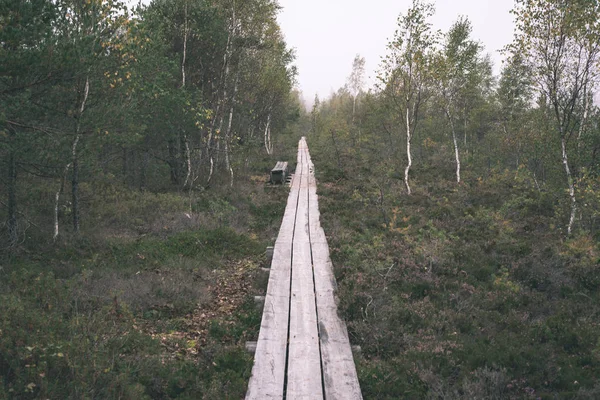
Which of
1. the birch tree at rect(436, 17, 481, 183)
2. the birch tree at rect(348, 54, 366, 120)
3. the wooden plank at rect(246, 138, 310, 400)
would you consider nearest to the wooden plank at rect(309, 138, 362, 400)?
the wooden plank at rect(246, 138, 310, 400)

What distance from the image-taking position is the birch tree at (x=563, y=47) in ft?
43.5

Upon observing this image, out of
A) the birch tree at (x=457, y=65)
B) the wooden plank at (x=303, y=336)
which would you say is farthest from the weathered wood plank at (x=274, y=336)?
the birch tree at (x=457, y=65)

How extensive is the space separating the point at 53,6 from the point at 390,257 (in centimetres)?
1162

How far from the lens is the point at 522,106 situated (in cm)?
3125

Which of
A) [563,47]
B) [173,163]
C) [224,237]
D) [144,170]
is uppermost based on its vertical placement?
[563,47]

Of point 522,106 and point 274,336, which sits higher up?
point 522,106

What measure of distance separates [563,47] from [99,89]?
18128 mm

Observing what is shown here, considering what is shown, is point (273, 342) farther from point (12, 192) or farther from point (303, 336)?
point (12, 192)

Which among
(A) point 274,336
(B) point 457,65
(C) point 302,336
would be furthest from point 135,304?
(B) point 457,65

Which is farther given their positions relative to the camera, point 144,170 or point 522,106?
point 522,106

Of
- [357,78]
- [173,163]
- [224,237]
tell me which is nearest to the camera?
[224,237]

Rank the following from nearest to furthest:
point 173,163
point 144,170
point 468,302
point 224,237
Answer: point 468,302, point 224,237, point 144,170, point 173,163

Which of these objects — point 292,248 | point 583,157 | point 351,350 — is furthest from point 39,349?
point 583,157

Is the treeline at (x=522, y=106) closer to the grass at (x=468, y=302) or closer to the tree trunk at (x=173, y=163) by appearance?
the grass at (x=468, y=302)
